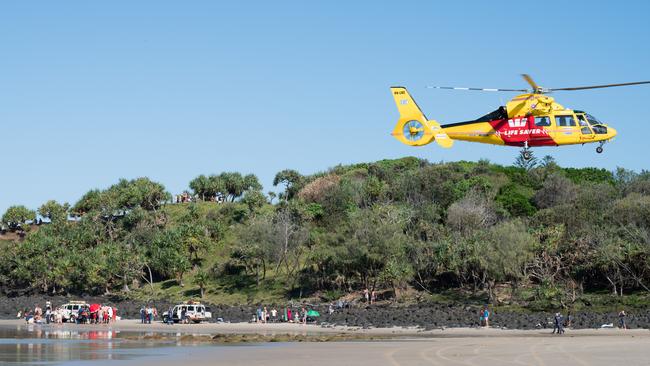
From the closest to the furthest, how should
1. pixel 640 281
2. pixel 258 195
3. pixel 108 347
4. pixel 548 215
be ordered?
pixel 108 347 → pixel 640 281 → pixel 548 215 → pixel 258 195

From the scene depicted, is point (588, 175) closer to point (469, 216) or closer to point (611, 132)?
point (469, 216)

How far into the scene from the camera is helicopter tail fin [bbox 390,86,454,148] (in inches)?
1569

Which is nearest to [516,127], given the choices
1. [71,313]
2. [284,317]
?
[284,317]

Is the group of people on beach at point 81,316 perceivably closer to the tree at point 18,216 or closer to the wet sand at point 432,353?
the wet sand at point 432,353

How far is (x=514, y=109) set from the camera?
39.5 metres

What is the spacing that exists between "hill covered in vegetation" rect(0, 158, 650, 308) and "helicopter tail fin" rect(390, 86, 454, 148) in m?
25.3

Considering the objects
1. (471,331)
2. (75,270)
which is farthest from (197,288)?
(471,331)

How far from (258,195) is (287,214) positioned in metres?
18.6

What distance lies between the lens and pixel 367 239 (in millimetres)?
71562

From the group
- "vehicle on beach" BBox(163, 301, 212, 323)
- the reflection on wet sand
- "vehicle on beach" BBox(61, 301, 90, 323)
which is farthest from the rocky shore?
the reflection on wet sand

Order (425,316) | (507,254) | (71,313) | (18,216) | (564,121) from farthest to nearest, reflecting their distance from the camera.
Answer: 1. (18,216)
2. (507,254)
3. (71,313)
4. (425,316)
5. (564,121)

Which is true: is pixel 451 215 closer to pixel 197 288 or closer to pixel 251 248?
pixel 251 248

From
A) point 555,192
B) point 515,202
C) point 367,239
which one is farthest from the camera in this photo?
point 555,192

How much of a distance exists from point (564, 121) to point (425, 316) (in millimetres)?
23227
